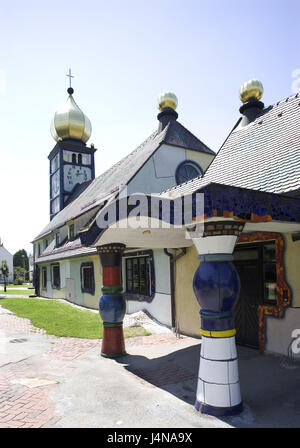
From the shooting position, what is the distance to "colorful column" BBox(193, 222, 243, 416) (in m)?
4.00

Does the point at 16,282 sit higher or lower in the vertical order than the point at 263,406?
lower

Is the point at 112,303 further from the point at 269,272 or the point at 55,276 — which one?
the point at 55,276

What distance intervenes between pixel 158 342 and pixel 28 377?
3314 millimetres

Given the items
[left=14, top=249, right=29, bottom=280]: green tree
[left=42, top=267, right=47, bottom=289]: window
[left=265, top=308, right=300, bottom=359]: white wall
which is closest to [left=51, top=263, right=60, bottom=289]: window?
[left=42, top=267, right=47, bottom=289]: window

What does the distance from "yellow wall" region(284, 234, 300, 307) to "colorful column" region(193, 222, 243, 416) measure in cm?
227

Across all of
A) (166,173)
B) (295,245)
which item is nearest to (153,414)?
(295,245)

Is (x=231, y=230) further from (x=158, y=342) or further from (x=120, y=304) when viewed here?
(x=158, y=342)

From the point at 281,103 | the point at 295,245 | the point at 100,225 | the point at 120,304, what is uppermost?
the point at 281,103

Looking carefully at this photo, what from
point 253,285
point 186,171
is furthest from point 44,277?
point 253,285

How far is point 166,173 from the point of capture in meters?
Result: 12.9

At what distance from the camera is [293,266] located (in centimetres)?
596

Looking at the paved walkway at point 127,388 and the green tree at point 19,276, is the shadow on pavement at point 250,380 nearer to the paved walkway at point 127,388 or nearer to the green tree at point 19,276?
the paved walkway at point 127,388

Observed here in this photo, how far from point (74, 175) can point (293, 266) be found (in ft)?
79.7
